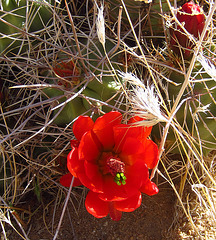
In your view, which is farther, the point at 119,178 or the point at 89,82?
the point at 89,82

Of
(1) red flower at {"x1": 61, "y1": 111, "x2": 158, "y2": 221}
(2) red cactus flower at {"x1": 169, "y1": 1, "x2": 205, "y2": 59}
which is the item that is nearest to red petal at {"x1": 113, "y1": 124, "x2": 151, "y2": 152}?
(1) red flower at {"x1": 61, "y1": 111, "x2": 158, "y2": 221}

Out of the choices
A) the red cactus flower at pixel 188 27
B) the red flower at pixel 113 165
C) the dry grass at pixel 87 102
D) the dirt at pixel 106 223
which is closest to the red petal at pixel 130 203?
the red flower at pixel 113 165

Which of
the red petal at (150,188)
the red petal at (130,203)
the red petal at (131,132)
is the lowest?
the red petal at (130,203)

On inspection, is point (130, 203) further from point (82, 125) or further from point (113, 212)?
point (82, 125)

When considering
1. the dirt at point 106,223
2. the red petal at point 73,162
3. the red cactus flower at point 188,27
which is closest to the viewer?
the red petal at point 73,162

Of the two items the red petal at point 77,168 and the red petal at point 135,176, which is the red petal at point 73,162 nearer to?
the red petal at point 77,168

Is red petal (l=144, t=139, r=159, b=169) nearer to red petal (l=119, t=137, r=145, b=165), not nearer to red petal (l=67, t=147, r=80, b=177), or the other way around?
red petal (l=119, t=137, r=145, b=165)

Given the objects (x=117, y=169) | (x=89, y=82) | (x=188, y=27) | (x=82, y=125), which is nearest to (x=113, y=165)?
(x=117, y=169)

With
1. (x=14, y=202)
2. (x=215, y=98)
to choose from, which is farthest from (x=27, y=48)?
(x=215, y=98)
